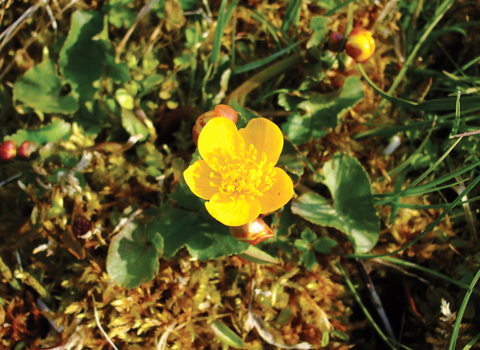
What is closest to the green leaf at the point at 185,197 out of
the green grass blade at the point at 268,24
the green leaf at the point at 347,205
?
the green leaf at the point at 347,205

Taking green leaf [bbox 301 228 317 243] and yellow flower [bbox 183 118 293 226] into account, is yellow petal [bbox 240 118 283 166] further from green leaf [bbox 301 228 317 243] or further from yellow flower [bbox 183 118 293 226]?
green leaf [bbox 301 228 317 243]

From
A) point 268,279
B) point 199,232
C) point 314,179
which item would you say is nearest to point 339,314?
point 268,279

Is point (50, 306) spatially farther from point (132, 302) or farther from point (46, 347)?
point (132, 302)

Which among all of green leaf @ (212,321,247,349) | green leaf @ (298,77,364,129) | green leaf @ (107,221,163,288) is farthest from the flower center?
green leaf @ (212,321,247,349)

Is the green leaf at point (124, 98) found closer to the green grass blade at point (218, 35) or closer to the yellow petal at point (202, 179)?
the green grass blade at point (218, 35)

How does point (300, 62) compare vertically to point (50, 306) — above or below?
above

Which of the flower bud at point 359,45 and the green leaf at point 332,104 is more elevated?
the flower bud at point 359,45
